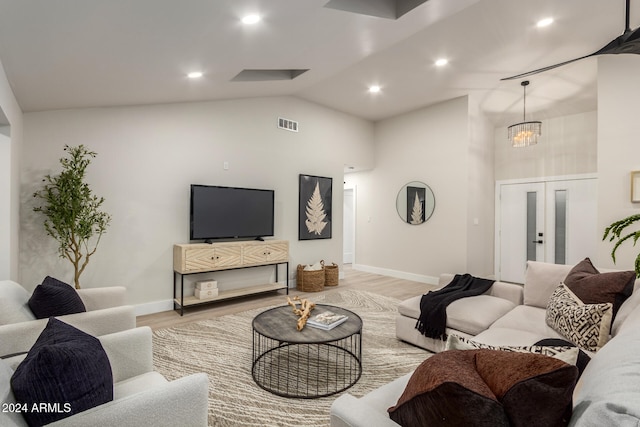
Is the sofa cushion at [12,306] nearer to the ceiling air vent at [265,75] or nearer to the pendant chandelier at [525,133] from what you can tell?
the ceiling air vent at [265,75]

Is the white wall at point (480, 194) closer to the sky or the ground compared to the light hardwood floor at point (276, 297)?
closer to the sky

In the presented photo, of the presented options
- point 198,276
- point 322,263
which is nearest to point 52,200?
point 198,276

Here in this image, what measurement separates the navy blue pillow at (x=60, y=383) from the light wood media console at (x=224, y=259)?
281 centimetres

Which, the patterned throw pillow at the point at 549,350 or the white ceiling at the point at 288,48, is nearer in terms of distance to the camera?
the patterned throw pillow at the point at 549,350

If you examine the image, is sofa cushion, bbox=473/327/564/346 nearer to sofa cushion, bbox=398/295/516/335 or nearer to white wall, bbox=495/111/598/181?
sofa cushion, bbox=398/295/516/335

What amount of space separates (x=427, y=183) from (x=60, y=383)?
18.7 feet

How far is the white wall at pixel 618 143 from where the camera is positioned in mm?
3730

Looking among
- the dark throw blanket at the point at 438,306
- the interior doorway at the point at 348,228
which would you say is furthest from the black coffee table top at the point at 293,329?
the interior doorway at the point at 348,228

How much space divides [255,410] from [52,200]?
112 inches

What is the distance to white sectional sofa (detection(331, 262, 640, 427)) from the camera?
0.78 meters

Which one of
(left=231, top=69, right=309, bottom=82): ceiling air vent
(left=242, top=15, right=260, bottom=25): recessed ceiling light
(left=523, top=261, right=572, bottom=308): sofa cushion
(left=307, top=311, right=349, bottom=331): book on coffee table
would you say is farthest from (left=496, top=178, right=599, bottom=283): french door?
(left=242, top=15, right=260, bottom=25): recessed ceiling light

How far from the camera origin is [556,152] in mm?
5578

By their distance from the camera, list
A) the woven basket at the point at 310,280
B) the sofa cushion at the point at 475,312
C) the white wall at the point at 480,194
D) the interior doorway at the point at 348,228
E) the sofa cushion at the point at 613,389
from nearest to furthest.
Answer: the sofa cushion at the point at 613,389 < the sofa cushion at the point at 475,312 < the woven basket at the point at 310,280 < the white wall at the point at 480,194 < the interior doorway at the point at 348,228

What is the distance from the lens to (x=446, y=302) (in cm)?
290
